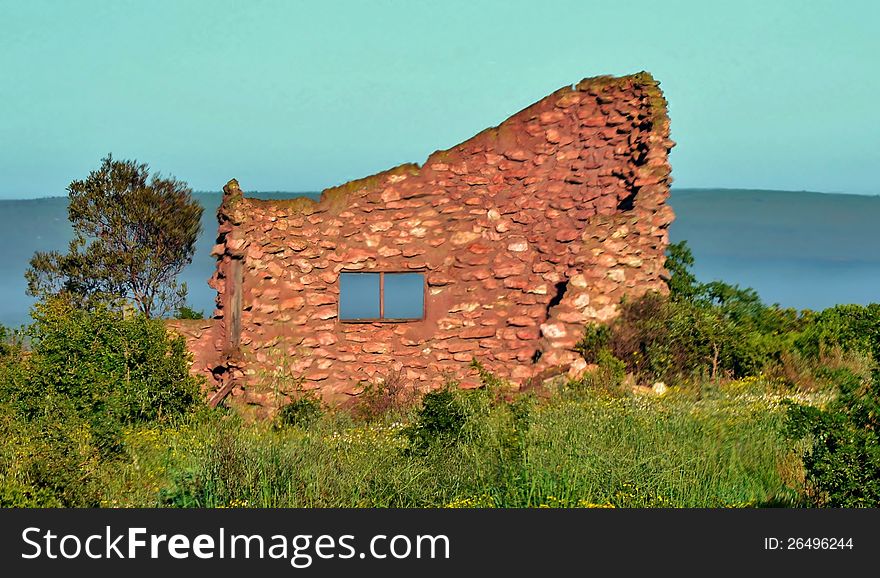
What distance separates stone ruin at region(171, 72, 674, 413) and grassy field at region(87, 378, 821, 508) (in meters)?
3.16

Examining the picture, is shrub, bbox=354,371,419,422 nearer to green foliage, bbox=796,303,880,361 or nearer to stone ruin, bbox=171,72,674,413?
Result: stone ruin, bbox=171,72,674,413

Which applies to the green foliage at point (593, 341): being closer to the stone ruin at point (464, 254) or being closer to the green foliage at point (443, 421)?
the stone ruin at point (464, 254)

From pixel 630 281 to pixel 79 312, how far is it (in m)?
7.02

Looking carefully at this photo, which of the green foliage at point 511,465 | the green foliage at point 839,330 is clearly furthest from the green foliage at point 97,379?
the green foliage at point 839,330

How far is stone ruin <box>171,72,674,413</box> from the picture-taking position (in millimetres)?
15367

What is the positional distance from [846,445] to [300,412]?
7.38m

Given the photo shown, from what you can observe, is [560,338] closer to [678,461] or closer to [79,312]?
[678,461]

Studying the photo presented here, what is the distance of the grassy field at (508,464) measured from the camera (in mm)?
9859

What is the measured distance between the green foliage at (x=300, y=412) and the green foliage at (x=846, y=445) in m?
6.31

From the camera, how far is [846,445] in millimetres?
9250

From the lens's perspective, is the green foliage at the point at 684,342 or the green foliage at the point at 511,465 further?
the green foliage at the point at 684,342

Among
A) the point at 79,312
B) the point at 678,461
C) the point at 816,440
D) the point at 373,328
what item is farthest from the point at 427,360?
the point at 816,440

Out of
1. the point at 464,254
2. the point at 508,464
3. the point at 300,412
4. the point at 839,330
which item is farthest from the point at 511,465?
the point at 839,330

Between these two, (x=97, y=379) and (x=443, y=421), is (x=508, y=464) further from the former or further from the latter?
(x=97, y=379)
